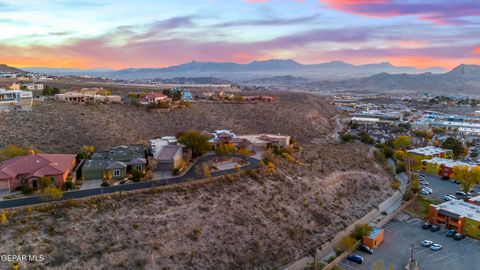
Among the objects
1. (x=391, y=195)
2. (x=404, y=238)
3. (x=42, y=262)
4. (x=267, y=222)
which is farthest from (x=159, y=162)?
(x=391, y=195)

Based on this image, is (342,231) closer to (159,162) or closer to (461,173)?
A: (159,162)

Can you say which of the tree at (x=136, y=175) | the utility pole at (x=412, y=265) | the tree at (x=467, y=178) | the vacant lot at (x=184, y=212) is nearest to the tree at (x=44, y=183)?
the vacant lot at (x=184, y=212)

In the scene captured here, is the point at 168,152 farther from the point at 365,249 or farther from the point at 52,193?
the point at 365,249

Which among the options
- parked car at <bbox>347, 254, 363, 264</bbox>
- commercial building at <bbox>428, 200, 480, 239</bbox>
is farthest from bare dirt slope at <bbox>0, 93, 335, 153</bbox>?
parked car at <bbox>347, 254, 363, 264</bbox>

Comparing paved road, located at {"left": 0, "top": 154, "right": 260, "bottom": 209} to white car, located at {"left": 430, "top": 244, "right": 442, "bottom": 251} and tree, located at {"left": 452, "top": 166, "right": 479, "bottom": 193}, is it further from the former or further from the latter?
tree, located at {"left": 452, "top": 166, "right": 479, "bottom": 193}

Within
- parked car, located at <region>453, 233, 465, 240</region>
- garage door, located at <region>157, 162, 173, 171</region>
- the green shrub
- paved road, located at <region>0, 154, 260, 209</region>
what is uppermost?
garage door, located at <region>157, 162, 173, 171</region>

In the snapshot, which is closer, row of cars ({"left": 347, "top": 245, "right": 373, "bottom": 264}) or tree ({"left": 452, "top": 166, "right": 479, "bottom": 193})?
row of cars ({"left": 347, "top": 245, "right": 373, "bottom": 264})
